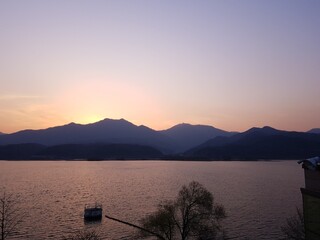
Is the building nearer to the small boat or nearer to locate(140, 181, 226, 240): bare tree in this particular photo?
locate(140, 181, 226, 240): bare tree

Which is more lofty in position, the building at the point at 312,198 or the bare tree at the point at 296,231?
the building at the point at 312,198

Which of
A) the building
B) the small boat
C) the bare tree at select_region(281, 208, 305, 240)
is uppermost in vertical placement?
the building

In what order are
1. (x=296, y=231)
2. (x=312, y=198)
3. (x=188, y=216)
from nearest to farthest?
(x=312, y=198) < (x=296, y=231) < (x=188, y=216)

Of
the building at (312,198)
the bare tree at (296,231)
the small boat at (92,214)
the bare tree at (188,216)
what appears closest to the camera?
the building at (312,198)

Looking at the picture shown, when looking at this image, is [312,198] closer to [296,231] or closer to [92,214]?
[296,231]

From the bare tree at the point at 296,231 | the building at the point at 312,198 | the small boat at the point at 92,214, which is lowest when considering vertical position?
the small boat at the point at 92,214

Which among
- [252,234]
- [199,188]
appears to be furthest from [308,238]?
[252,234]

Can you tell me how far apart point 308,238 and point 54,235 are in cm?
5540

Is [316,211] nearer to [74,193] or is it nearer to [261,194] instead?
[261,194]

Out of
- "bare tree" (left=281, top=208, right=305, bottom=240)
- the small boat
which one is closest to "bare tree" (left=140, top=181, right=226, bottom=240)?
"bare tree" (left=281, top=208, right=305, bottom=240)

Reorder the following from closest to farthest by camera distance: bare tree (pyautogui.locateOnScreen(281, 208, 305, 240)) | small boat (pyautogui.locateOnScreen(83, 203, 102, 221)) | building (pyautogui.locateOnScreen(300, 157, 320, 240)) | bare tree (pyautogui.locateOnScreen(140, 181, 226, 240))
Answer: building (pyautogui.locateOnScreen(300, 157, 320, 240)) → bare tree (pyautogui.locateOnScreen(281, 208, 305, 240)) → bare tree (pyautogui.locateOnScreen(140, 181, 226, 240)) → small boat (pyautogui.locateOnScreen(83, 203, 102, 221))

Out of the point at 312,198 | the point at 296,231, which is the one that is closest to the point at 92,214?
the point at 296,231

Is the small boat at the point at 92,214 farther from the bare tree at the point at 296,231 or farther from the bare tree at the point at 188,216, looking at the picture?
the bare tree at the point at 296,231

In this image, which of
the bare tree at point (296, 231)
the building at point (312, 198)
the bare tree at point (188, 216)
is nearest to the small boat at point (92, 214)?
the bare tree at point (188, 216)
